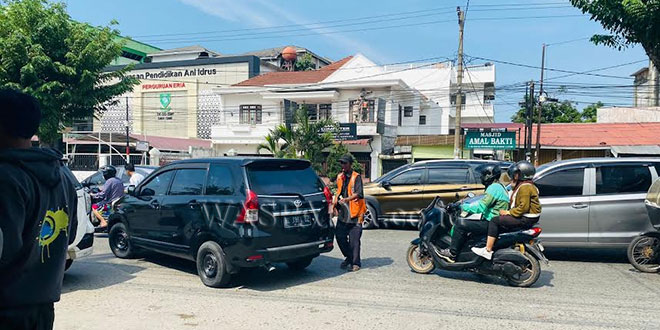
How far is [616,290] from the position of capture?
6164mm

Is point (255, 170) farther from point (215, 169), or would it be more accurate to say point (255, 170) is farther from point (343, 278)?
point (343, 278)

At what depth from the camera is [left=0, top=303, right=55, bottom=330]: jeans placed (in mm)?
2023

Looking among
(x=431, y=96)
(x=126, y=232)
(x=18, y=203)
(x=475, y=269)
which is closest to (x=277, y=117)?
(x=431, y=96)

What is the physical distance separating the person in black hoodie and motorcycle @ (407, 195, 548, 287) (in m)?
5.30

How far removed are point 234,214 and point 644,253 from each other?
6.34 m

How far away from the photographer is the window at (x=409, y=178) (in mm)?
11789

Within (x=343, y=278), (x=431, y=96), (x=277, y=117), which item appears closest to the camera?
(x=343, y=278)

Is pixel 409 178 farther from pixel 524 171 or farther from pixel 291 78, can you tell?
pixel 291 78

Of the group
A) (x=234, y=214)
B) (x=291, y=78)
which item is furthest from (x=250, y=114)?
(x=234, y=214)

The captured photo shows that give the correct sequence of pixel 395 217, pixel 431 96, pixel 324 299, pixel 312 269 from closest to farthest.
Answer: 1. pixel 324 299
2. pixel 312 269
3. pixel 395 217
4. pixel 431 96

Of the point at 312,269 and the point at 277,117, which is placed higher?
the point at 277,117

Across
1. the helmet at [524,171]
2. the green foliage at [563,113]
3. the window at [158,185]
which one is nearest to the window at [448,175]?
the helmet at [524,171]

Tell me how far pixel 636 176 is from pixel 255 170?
250 inches

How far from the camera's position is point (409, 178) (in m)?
11.9
